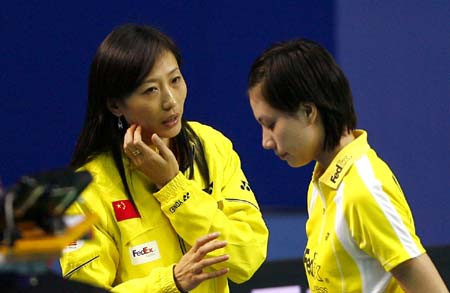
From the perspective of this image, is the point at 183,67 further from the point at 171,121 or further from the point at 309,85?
the point at 309,85

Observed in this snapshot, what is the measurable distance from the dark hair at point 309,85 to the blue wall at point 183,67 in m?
2.05

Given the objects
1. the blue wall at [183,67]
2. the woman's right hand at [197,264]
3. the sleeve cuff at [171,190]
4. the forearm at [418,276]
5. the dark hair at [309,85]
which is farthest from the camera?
the blue wall at [183,67]

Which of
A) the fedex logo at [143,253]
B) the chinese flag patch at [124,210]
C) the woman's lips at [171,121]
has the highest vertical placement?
the woman's lips at [171,121]

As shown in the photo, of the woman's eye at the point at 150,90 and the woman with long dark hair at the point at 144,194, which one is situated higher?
the woman's eye at the point at 150,90

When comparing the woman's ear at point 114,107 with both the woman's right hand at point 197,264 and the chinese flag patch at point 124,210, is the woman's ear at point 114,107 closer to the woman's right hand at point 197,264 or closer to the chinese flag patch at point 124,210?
the chinese flag patch at point 124,210

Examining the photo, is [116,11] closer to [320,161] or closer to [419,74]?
[419,74]

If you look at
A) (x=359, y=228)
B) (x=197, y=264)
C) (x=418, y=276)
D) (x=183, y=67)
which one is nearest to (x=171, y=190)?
(x=197, y=264)

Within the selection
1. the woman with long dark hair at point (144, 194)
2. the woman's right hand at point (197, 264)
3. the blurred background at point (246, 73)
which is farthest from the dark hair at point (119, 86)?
the blurred background at point (246, 73)

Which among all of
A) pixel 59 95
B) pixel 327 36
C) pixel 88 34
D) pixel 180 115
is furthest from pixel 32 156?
pixel 180 115

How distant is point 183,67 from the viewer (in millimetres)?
4176

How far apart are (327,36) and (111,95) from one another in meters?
2.38

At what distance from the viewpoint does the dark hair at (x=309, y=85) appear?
1984 mm

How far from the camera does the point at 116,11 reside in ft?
13.2

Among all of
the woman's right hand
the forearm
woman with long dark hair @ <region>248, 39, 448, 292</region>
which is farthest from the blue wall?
the forearm
